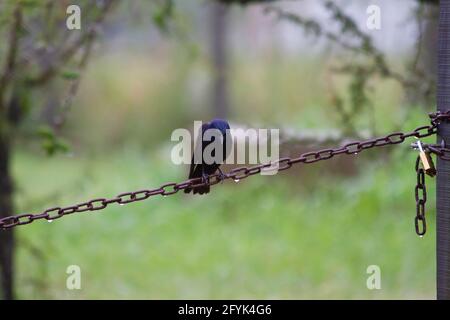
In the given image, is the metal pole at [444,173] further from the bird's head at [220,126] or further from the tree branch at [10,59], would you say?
the tree branch at [10,59]

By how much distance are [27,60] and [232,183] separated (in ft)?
20.4

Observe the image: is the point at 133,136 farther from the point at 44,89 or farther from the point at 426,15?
the point at 426,15

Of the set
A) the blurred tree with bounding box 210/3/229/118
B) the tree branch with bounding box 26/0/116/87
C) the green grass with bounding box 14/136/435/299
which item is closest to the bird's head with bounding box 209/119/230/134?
the tree branch with bounding box 26/0/116/87

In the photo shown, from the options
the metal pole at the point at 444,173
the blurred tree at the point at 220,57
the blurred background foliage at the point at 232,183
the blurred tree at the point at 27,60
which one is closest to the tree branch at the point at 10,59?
the blurred tree at the point at 27,60

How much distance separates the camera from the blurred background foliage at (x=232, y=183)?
543 cm

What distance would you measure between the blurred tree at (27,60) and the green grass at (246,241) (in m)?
0.40

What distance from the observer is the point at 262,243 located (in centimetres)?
953

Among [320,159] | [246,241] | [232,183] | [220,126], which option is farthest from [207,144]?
[232,183]

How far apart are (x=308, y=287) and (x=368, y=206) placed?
240 centimetres

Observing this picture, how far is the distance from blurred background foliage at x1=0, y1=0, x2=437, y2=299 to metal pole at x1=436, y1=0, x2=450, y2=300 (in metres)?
1.59

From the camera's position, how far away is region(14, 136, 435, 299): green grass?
25.5 feet

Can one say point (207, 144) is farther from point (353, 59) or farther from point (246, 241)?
point (246, 241)

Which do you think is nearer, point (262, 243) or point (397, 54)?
point (262, 243)
